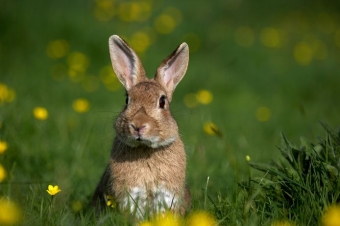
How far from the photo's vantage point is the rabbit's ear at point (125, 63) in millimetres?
4824

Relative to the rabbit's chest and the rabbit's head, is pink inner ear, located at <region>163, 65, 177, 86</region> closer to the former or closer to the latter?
the rabbit's head

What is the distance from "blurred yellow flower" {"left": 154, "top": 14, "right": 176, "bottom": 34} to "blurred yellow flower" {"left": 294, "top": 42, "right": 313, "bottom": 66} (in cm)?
215

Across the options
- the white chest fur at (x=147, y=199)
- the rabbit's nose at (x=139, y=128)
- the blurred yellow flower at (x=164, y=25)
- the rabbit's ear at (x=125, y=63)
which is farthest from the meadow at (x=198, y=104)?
the rabbit's ear at (x=125, y=63)

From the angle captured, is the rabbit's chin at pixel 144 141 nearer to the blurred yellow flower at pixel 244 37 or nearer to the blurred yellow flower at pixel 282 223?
the blurred yellow flower at pixel 282 223

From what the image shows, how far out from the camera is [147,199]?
4.21 meters

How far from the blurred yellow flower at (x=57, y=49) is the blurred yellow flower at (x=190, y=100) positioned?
6.23ft

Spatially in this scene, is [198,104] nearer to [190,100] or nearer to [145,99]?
[190,100]

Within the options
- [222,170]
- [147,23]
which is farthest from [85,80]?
[222,170]

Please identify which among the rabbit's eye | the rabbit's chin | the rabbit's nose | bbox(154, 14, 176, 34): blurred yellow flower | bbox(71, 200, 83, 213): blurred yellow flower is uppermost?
bbox(154, 14, 176, 34): blurred yellow flower

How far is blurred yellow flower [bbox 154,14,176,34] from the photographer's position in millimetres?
10336

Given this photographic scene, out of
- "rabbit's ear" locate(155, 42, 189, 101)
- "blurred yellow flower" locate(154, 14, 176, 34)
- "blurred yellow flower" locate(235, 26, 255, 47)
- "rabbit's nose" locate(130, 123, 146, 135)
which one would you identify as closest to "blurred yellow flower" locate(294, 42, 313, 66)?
"blurred yellow flower" locate(235, 26, 255, 47)

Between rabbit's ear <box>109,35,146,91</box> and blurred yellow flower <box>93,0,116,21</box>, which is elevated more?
blurred yellow flower <box>93,0,116,21</box>

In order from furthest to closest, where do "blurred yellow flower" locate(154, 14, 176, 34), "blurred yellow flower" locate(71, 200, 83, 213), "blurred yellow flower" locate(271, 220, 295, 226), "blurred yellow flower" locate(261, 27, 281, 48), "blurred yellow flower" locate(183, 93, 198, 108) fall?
"blurred yellow flower" locate(261, 27, 281, 48), "blurred yellow flower" locate(154, 14, 176, 34), "blurred yellow flower" locate(183, 93, 198, 108), "blurred yellow flower" locate(71, 200, 83, 213), "blurred yellow flower" locate(271, 220, 295, 226)

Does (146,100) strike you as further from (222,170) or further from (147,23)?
(147,23)
